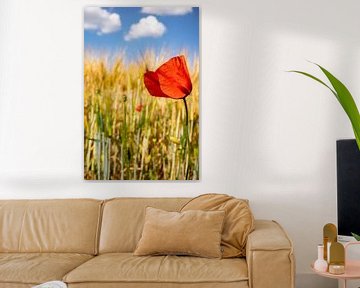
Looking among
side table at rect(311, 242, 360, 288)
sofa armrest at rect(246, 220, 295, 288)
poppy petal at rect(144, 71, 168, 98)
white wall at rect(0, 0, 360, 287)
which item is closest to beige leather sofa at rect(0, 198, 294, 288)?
sofa armrest at rect(246, 220, 295, 288)

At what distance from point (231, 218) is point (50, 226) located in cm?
122

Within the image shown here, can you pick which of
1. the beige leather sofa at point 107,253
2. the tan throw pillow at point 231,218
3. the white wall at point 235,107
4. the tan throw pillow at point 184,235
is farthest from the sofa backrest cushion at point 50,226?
the tan throw pillow at point 231,218

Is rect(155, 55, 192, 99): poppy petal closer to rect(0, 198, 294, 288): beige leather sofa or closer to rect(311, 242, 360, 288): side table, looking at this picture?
rect(0, 198, 294, 288): beige leather sofa

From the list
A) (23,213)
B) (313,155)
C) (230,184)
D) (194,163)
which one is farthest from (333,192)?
(23,213)

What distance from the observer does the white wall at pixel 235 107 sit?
4246 mm

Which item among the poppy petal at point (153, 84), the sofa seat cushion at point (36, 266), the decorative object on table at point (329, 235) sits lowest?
the sofa seat cushion at point (36, 266)

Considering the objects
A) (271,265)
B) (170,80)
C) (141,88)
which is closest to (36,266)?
(271,265)

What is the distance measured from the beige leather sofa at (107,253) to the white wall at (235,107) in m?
0.33

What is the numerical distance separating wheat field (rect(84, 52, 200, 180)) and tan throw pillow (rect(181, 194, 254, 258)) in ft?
1.46

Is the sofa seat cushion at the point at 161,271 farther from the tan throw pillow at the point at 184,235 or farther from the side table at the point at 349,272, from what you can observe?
the side table at the point at 349,272

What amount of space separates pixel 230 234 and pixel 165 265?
509 mm

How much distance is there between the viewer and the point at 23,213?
400cm

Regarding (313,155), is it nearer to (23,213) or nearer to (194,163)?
(194,163)

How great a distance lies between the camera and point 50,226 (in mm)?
3932
